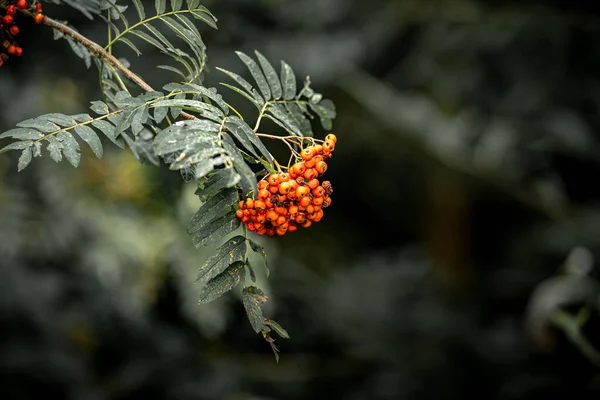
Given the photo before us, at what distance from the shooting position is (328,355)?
3123 millimetres

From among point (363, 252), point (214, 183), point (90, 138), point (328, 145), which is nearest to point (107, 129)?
point (90, 138)

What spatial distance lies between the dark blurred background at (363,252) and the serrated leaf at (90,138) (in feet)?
3.76

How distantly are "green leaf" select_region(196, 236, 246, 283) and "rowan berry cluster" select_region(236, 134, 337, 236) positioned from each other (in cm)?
3

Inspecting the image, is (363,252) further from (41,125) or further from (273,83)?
(41,125)

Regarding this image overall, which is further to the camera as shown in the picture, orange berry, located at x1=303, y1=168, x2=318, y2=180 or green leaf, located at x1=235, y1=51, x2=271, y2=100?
green leaf, located at x1=235, y1=51, x2=271, y2=100

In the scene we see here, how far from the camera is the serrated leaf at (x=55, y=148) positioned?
0.68 m

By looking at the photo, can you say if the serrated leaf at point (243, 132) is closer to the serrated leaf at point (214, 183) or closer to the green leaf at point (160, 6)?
the serrated leaf at point (214, 183)

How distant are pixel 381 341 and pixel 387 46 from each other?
5.17 feet

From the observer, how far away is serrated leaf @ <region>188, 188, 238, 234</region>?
2.22 ft

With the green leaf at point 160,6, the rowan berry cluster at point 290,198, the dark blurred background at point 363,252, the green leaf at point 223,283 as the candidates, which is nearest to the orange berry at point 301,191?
the rowan berry cluster at point 290,198

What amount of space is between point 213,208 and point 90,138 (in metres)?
0.17

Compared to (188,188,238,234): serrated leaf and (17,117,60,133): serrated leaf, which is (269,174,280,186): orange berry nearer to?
(188,188,238,234): serrated leaf

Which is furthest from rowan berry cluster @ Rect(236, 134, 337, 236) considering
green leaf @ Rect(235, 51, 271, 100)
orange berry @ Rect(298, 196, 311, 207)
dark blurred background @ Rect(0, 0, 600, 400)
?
dark blurred background @ Rect(0, 0, 600, 400)

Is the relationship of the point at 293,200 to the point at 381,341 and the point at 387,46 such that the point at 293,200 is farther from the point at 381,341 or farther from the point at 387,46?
the point at 387,46
